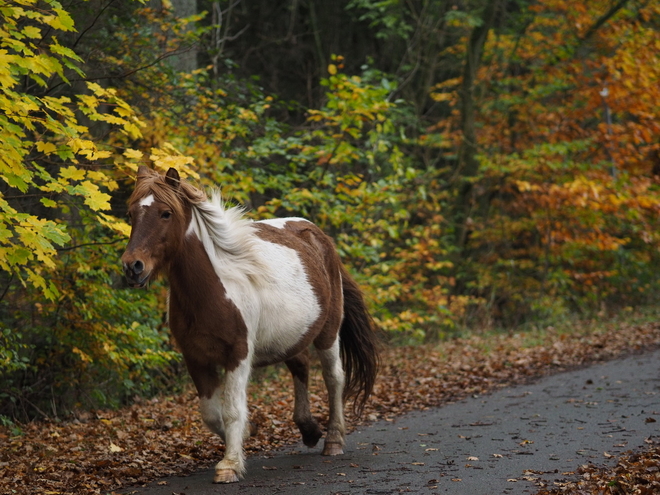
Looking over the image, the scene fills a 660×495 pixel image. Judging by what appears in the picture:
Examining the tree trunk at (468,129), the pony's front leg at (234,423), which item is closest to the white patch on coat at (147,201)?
the pony's front leg at (234,423)

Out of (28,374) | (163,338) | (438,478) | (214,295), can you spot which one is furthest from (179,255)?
(28,374)

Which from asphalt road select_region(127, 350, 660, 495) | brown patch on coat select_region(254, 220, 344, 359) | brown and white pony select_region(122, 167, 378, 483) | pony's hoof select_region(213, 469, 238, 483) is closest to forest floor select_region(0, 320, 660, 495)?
asphalt road select_region(127, 350, 660, 495)

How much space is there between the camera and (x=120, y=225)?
19.3ft

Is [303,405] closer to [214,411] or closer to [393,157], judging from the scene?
[214,411]

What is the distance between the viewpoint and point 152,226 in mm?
5199

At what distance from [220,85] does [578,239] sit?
10.1 metres

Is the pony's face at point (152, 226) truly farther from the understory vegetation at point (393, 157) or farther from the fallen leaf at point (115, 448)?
the fallen leaf at point (115, 448)

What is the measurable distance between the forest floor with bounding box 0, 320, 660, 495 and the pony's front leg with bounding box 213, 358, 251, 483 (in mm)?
723

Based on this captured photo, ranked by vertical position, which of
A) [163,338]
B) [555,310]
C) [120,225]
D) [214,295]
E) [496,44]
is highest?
[496,44]

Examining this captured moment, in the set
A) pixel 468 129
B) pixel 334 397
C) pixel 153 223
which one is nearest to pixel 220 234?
pixel 153 223

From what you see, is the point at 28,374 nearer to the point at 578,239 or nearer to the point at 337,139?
the point at 337,139

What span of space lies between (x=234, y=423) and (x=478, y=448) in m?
2.28

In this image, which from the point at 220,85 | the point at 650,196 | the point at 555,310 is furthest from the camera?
the point at 555,310

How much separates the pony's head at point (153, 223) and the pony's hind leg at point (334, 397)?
2.13 m
